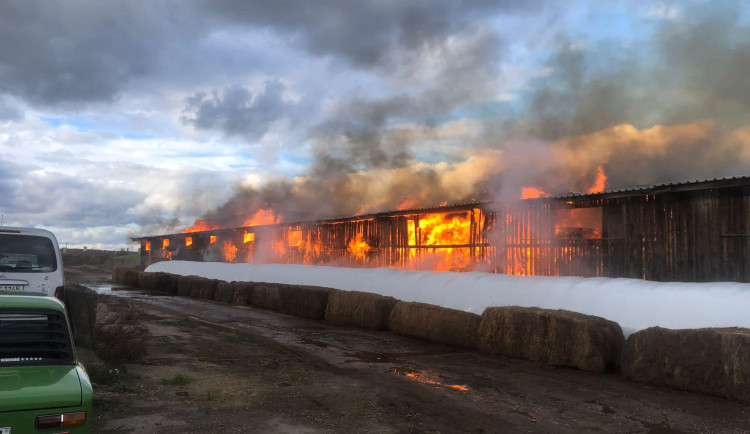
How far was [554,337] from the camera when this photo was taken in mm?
9820

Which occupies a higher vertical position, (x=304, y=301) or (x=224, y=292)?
(x=304, y=301)

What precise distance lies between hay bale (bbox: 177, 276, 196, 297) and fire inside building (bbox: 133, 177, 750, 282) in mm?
7983

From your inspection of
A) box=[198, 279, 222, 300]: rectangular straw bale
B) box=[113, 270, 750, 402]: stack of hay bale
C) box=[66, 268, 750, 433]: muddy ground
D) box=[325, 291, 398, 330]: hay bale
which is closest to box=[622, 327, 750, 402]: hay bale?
box=[113, 270, 750, 402]: stack of hay bale

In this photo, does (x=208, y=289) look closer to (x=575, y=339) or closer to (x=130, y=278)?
(x=130, y=278)

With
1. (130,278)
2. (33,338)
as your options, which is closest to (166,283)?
(130,278)

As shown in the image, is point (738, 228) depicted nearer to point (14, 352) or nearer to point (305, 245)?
point (14, 352)

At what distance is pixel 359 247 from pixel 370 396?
60.4ft

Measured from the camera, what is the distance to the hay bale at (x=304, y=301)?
17.0 meters

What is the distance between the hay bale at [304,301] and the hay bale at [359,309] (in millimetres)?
498

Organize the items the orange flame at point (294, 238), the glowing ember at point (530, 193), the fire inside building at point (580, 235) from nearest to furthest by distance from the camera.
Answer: the fire inside building at point (580, 235) → the glowing ember at point (530, 193) → the orange flame at point (294, 238)

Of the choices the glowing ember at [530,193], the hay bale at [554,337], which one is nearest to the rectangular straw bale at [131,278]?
the glowing ember at [530,193]

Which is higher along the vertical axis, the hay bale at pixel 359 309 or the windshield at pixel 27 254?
the windshield at pixel 27 254

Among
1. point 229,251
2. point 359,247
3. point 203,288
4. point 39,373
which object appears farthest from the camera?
point 229,251

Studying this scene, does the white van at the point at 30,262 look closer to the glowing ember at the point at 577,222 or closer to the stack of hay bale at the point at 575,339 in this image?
the stack of hay bale at the point at 575,339
